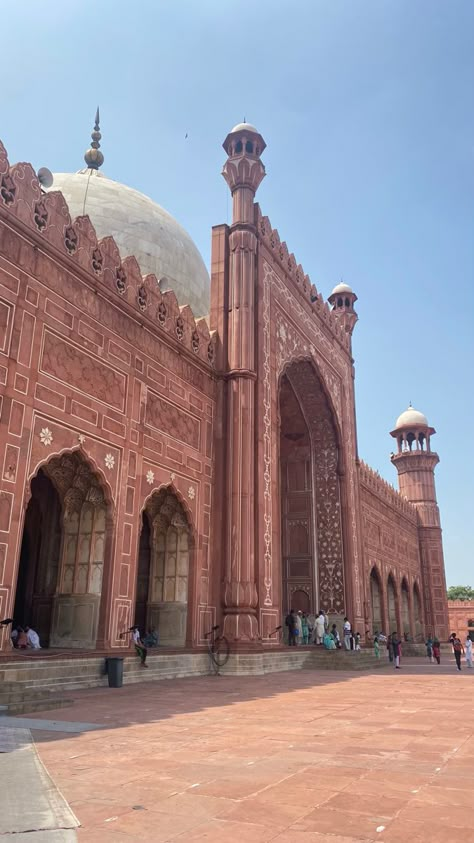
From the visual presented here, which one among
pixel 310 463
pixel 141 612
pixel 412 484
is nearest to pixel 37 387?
pixel 141 612

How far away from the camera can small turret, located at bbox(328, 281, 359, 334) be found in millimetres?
24844

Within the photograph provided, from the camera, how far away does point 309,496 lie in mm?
21312

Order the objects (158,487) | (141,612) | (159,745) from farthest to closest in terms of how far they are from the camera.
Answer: (141,612) → (158,487) → (159,745)

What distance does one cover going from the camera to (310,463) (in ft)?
71.5

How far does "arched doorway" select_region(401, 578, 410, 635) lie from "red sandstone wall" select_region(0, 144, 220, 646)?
2225cm

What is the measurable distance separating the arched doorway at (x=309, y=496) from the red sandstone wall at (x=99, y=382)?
7.81 meters

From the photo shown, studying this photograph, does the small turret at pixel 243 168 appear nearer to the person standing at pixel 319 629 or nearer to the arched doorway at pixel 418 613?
the person standing at pixel 319 629

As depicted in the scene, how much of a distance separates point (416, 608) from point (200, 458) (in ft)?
85.4

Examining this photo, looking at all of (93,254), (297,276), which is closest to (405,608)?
(297,276)

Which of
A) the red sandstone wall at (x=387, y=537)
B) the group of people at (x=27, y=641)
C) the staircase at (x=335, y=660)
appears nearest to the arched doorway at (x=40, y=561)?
the group of people at (x=27, y=641)

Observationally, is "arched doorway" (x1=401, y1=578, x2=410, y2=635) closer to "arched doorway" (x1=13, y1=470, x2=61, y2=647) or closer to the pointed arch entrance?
the pointed arch entrance

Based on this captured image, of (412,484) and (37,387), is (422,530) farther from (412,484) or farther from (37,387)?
(37,387)

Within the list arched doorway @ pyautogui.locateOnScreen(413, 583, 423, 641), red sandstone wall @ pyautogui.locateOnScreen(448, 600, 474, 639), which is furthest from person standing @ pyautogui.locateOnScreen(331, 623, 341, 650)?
red sandstone wall @ pyautogui.locateOnScreen(448, 600, 474, 639)

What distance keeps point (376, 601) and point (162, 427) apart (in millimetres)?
20095
